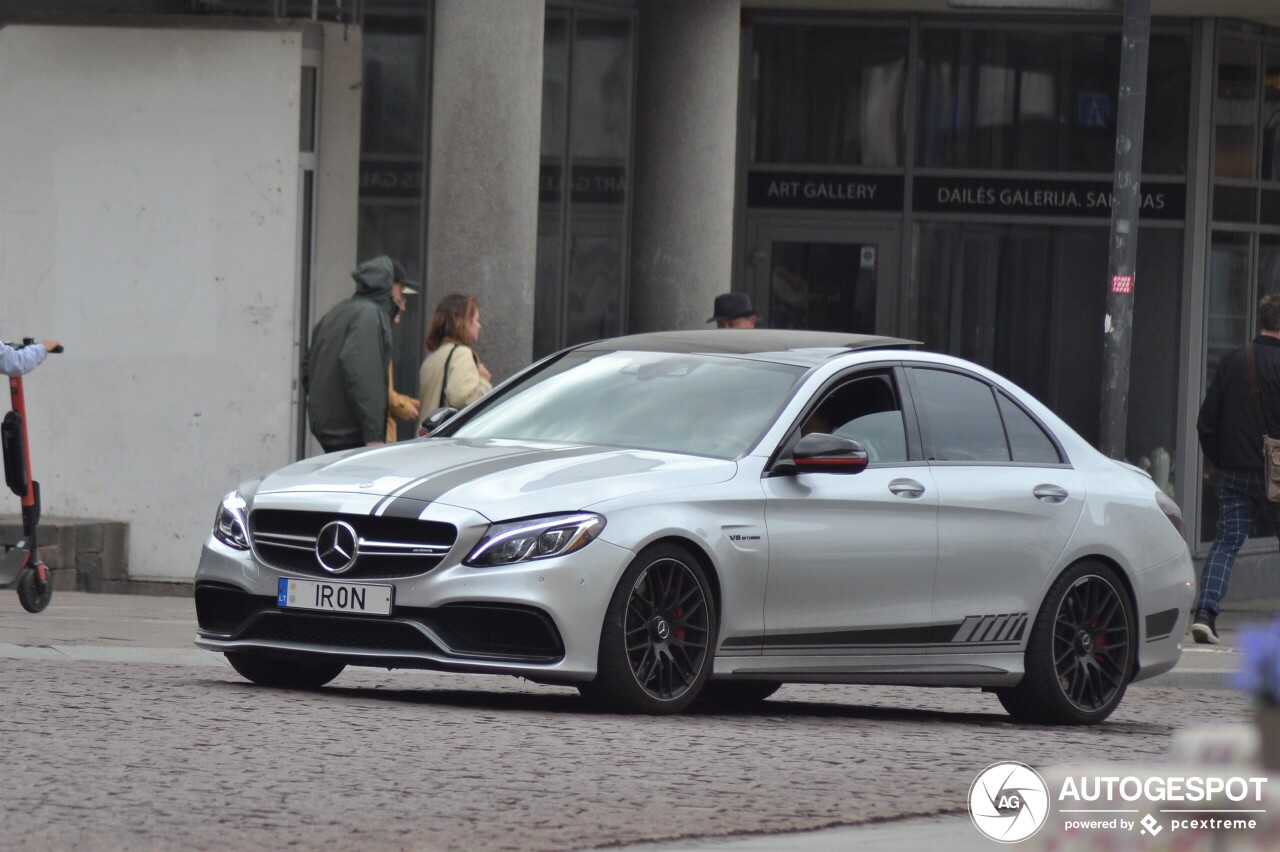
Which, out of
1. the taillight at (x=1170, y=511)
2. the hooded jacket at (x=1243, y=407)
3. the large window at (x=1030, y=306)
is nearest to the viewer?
the taillight at (x=1170, y=511)

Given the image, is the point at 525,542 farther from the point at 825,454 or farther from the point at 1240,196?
the point at 1240,196

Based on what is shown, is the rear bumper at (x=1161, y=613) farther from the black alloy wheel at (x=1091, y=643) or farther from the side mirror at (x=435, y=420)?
the side mirror at (x=435, y=420)

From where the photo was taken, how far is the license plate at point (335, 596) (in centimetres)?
841

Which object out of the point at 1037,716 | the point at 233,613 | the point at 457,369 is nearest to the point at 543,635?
the point at 233,613

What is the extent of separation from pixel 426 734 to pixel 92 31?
8909 millimetres

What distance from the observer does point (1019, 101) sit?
2162cm

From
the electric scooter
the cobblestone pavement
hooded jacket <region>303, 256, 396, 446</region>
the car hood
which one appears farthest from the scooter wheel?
the car hood

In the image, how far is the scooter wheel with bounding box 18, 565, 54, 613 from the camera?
12.7 m

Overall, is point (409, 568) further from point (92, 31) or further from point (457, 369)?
point (92, 31)

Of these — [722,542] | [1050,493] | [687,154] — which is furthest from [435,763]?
[687,154]

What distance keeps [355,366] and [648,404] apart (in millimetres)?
3946

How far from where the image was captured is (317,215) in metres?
16.1


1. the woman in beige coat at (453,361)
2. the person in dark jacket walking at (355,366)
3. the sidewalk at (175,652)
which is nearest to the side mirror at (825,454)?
the sidewalk at (175,652)

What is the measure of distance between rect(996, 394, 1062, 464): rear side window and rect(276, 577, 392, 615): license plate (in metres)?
3.11
